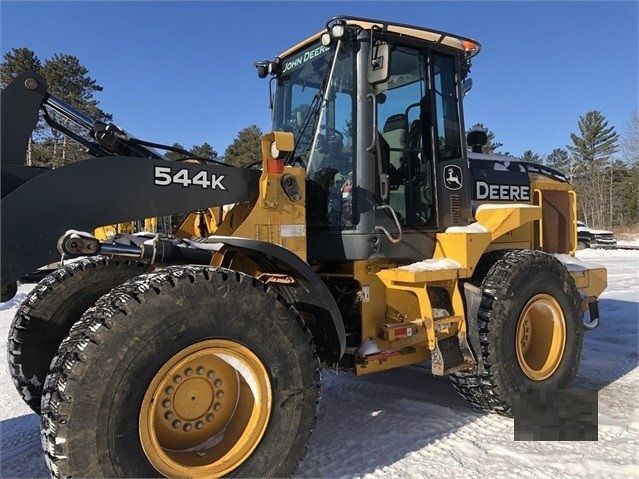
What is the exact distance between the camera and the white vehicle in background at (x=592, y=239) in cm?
2501

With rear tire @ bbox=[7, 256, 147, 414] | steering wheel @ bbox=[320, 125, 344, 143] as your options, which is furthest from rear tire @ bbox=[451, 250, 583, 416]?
rear tire @ bbox=[7, 256, 147, 414]

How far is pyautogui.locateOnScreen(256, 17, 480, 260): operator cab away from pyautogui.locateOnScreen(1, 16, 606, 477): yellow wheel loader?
0.02m

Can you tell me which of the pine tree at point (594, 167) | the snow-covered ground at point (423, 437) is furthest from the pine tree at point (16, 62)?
the pine tree at point (594, 167)

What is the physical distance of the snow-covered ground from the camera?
3121 mm

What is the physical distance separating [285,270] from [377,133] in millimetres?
1307

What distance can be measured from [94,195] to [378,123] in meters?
2.06

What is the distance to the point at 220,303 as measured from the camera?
2566 mm

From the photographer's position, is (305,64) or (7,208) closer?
(7,208)

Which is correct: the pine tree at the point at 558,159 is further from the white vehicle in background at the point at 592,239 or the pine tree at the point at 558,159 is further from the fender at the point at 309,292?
the fender at the point at 309,292

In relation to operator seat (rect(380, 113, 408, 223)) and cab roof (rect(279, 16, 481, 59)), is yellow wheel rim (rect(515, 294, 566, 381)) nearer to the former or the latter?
operator seat (rect(380, 113, 408, 223))

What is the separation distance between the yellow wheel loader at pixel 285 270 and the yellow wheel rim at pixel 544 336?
0.7 inches

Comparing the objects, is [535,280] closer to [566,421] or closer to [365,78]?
[566,421]

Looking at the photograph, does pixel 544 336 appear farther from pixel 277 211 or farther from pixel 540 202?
pixel 277 211

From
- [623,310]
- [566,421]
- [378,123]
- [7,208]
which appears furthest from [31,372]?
[623,310]
